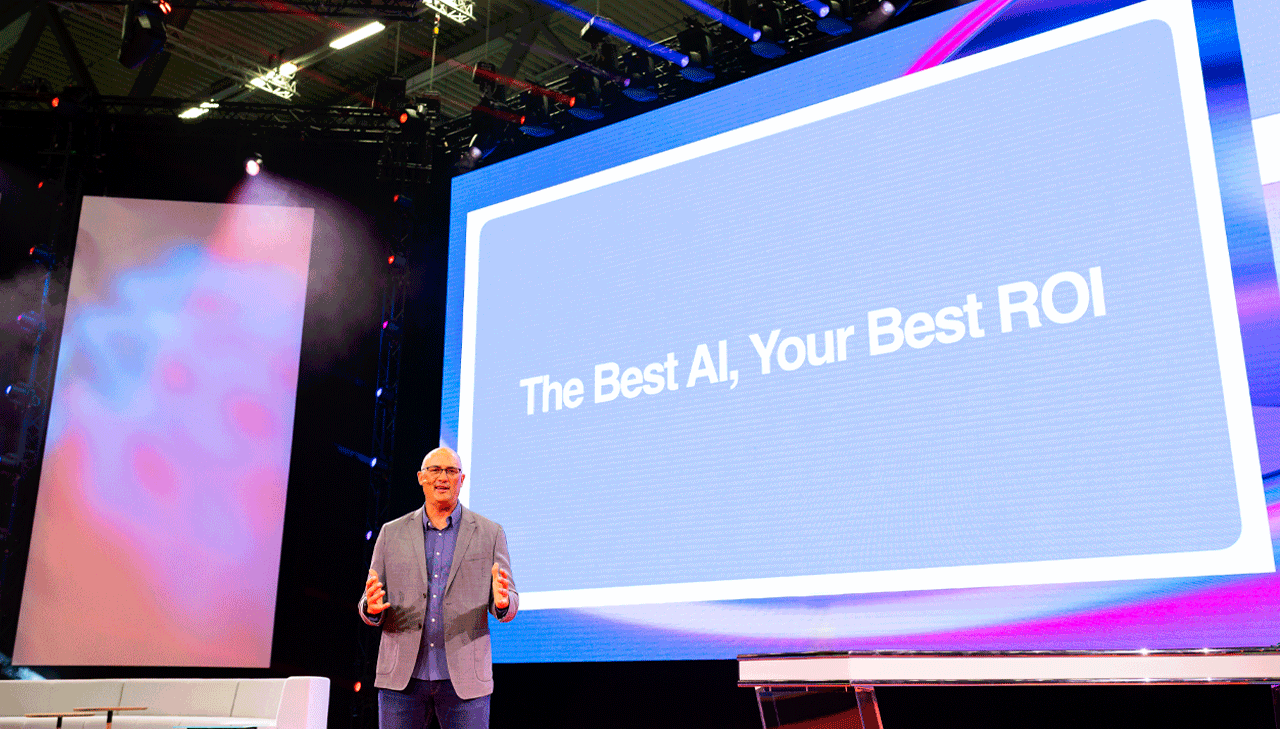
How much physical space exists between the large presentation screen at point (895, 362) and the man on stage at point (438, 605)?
1.44m

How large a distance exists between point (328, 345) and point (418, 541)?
3399mm

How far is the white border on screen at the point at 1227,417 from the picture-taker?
3092mm

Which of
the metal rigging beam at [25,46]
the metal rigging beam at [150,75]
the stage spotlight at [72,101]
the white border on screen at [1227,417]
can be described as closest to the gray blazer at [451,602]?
the white border on screen at [1227,417]

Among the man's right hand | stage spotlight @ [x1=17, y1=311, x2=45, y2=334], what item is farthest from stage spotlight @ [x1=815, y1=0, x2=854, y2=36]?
stage spotlight @ [x1=17, y1=311, x2=45, y2=334]

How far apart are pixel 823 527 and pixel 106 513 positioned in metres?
4.13

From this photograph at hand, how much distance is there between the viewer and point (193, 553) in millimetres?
5613

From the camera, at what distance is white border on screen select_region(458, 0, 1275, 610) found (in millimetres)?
3092

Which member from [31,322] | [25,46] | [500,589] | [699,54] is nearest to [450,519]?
[500,589]

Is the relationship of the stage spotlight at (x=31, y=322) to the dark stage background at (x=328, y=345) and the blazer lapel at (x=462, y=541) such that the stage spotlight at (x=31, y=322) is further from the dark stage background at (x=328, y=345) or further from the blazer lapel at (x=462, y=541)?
the blazer lapel at (x=462, y=541)

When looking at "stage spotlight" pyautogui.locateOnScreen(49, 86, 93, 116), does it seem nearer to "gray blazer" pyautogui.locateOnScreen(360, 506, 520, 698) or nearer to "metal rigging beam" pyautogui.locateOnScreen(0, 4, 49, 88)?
"metal rigging beam" pyautogui.locateOnScreen(0, 4, 49, 88)

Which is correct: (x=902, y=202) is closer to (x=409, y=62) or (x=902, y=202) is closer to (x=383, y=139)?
(x=383, y=139)

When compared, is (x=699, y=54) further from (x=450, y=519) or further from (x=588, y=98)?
(x=450, y=519)

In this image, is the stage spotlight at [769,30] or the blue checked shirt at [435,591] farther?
the stage spotlight at [769,30]

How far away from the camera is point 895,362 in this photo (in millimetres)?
3832
